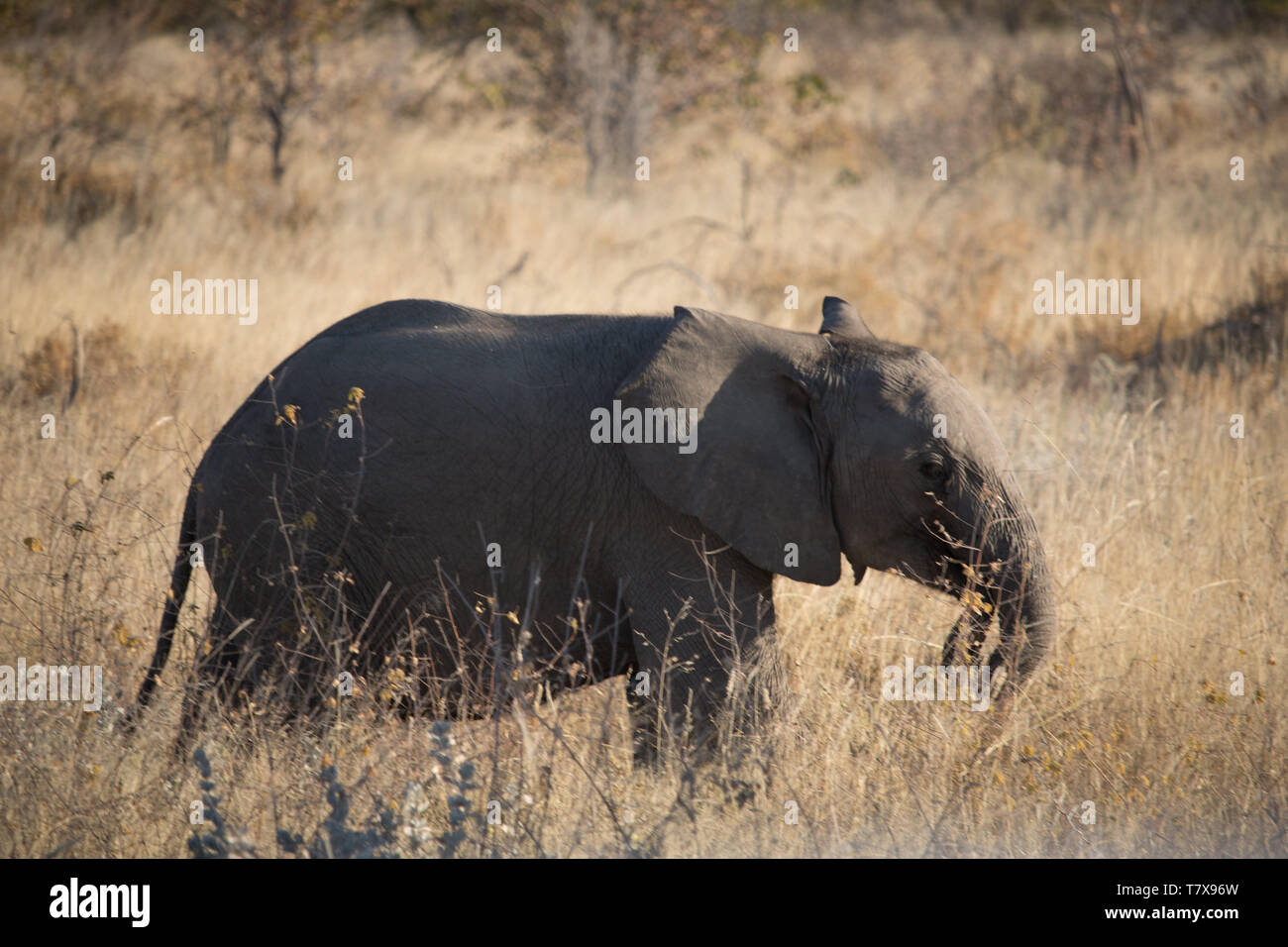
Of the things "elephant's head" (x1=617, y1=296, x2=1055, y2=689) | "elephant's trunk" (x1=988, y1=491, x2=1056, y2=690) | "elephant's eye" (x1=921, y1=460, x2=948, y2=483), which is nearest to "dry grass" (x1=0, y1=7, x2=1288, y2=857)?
"elephant's trunk" (x1=988, y1=491, x2=1056, y2=690)

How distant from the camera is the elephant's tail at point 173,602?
4664 millimetres

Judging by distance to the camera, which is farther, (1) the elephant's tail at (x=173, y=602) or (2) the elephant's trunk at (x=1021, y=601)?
(1) the elephant's tail at (x=173, y=602)

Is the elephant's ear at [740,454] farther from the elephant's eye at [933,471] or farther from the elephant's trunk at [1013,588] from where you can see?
the elephant's trunk at [1013,588]

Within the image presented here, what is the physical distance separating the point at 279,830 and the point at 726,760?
4.93 feet

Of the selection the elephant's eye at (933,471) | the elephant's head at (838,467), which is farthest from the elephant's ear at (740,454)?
the elephant's eye at (933,471)

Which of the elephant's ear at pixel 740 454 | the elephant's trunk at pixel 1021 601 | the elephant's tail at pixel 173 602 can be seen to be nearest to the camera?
the elephant's ear at pixel 740 454

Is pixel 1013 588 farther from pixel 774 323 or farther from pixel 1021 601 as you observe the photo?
pixel 774 323

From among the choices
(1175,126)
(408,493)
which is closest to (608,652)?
(408,493)

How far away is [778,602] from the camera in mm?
6070

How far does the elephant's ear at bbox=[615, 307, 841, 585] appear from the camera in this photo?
4336 millimetres

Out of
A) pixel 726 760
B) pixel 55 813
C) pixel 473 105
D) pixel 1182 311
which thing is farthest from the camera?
pixel 473 105

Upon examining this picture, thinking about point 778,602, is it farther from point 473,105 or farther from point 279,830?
point 473,105

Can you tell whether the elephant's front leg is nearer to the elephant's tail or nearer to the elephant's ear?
the elephant's ear

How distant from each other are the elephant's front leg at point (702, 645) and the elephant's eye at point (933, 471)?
2.19ft
